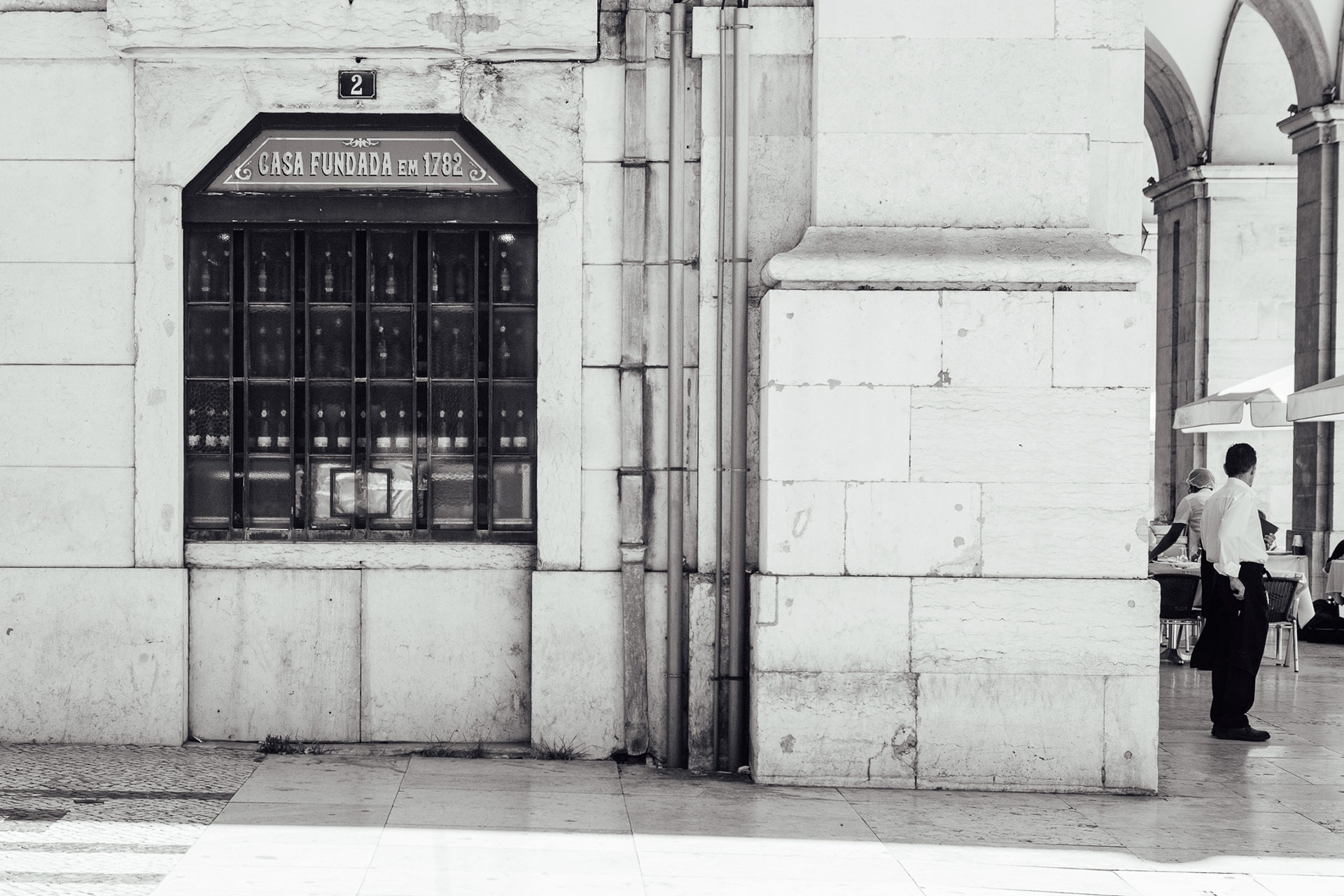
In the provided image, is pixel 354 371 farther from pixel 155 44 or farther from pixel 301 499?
pixel 155 44

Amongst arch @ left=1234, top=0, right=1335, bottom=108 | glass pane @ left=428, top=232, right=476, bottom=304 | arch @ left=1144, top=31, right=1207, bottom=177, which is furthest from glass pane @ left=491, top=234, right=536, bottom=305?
arch @ left=1144, top=31, right=1207, bottom=177

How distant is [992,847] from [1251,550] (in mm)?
3764

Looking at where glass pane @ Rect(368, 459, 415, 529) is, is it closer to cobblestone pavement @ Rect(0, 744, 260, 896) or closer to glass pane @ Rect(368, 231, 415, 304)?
glass pane @ Rect(368, 231, 415, 304)

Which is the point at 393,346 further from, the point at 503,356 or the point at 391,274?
the point at 503,356

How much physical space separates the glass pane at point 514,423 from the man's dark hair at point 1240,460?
4475mm

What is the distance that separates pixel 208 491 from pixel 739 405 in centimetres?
306

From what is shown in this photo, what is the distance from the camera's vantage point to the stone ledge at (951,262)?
6.71m

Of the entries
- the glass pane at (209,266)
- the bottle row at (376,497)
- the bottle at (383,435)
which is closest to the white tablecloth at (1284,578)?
the bottle row at (376,497)

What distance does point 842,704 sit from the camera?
679 centimetres

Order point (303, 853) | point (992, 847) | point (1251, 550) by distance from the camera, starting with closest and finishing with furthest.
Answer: point (303, 853) → point (992, 847) → point (1251, 550)

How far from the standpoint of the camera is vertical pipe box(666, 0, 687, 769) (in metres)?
7.25

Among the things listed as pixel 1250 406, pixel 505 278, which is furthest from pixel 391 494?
pixel 1250 406

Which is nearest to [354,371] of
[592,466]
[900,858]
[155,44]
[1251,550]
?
[592,466]

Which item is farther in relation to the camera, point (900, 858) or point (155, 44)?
point (155, 44)
